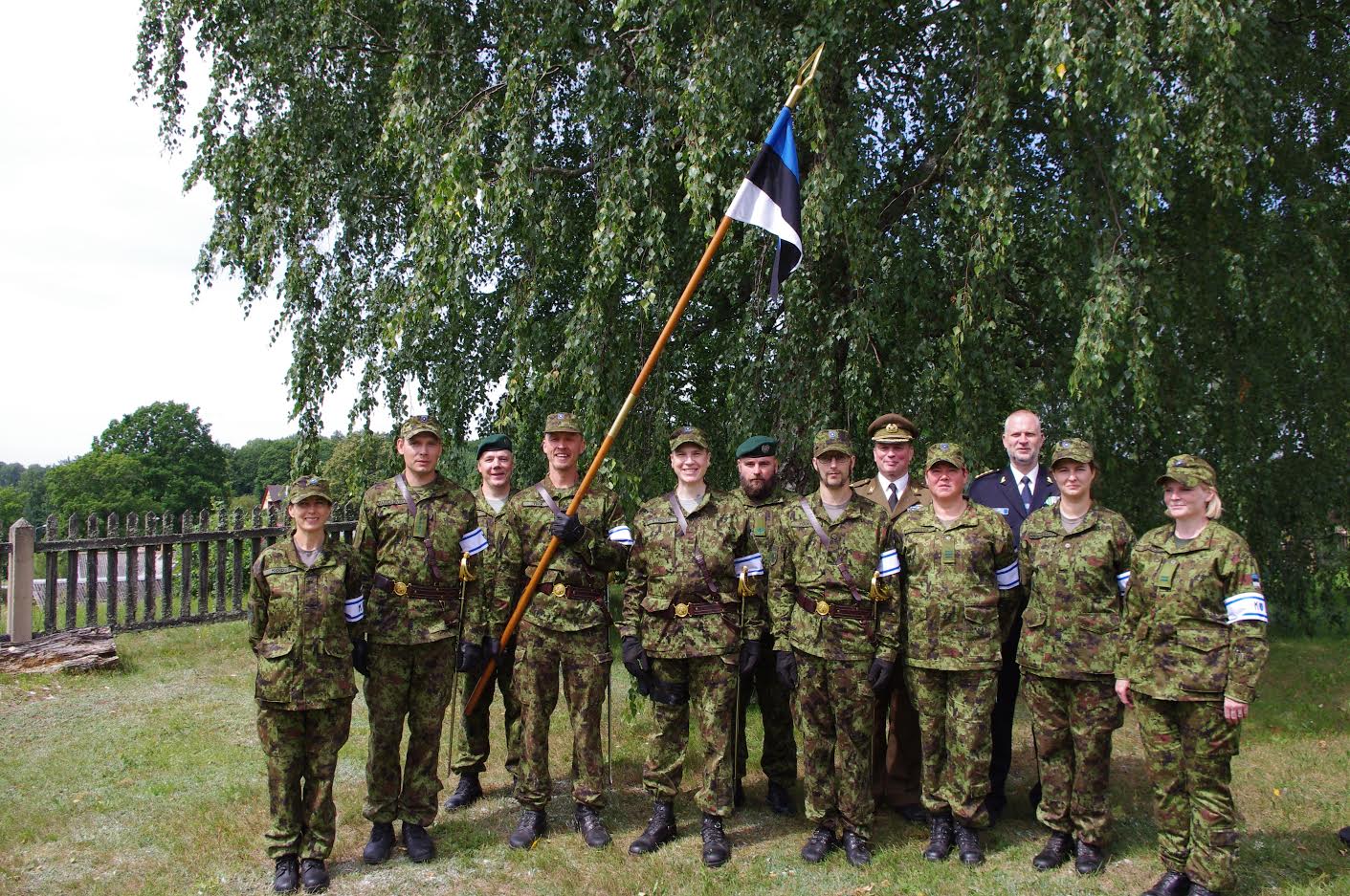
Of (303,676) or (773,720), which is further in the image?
(773,720)

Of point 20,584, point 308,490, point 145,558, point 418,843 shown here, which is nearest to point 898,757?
point 418,843

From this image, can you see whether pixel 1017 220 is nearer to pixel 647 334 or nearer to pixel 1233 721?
pixel 647 334

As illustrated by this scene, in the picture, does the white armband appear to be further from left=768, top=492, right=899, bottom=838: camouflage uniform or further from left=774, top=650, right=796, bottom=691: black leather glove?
left=774, top=650, right=796, bottom=691: black leather glove

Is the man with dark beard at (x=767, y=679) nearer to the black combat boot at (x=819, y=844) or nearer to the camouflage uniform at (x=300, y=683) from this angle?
the black combat boot at (x=819, y=844)

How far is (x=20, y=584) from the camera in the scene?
9336mm

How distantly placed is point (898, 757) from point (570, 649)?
196 cm

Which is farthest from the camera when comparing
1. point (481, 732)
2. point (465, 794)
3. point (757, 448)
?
point (481, 732)

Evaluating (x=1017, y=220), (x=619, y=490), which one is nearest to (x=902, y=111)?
(x=1017, y=220)

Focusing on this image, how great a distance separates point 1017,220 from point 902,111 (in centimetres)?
129

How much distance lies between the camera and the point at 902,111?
7.32m

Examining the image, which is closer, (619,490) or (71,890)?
(71,890)

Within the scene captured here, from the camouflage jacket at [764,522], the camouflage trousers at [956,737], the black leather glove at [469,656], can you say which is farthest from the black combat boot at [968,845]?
the black leather glove at [469,656]

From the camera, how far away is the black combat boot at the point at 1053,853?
14.5 ft

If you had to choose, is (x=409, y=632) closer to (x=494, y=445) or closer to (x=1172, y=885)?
(x=494, y=445)
